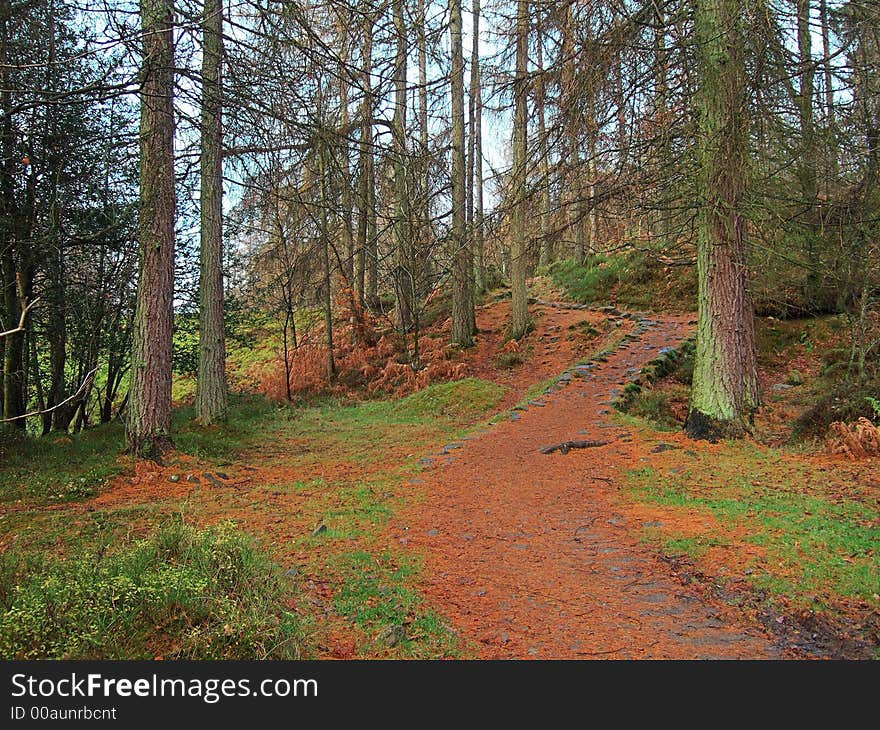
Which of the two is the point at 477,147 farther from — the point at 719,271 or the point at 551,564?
the point at 551,564

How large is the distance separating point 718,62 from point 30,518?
28.7 ft

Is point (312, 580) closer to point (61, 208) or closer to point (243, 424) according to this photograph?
point (61, 208)

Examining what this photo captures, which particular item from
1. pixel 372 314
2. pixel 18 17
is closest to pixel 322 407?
pixel 372 314

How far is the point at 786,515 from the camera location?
484 cm

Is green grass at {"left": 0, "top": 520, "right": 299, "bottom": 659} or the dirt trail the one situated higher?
green grass at {"left": 0, "top": 520, "right": 299, "bottom": 659}

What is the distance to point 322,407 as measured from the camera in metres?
13.9

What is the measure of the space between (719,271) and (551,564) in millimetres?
4968

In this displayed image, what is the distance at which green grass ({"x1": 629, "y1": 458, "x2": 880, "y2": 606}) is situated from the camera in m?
3.77

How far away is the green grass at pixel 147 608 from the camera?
99.4 inches

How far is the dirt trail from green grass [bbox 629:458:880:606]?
1.86ft

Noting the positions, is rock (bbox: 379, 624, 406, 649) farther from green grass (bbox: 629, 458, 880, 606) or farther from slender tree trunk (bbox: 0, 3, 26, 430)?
slender tree trunk (bbox: 0, 3, 26, 430)

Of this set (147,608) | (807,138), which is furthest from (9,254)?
(807,138)

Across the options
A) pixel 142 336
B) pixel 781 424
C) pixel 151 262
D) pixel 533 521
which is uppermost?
pixel 151 262

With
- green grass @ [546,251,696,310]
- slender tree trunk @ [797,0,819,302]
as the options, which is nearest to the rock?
slender tree trunk @ [797,0,819,302]
